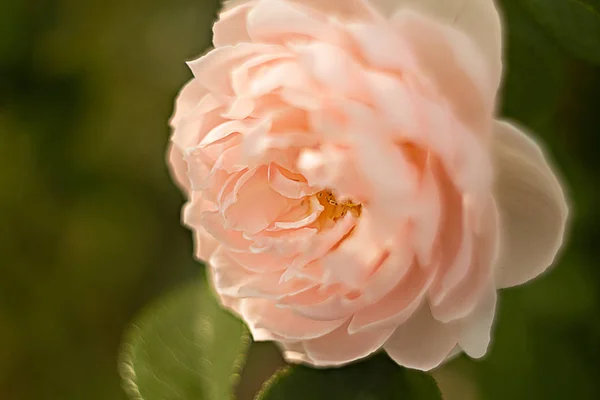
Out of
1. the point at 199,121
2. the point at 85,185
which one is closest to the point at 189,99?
the point at 199,121

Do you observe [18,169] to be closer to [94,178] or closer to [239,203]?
[94,178]

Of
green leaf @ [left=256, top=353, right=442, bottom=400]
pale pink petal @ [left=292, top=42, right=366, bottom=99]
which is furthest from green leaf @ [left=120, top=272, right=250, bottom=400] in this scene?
pale pink petal @ [left=292, top=42, right=366, bottom=99]

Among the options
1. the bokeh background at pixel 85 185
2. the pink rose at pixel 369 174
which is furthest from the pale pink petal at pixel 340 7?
the bokeh background at pixel 85 185

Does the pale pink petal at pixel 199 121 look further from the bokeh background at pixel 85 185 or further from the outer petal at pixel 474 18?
the bokeh background at pixel 85 185

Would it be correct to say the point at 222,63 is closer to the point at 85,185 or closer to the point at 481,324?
the point at 481,324

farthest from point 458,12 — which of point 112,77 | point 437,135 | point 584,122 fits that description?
point 112,77

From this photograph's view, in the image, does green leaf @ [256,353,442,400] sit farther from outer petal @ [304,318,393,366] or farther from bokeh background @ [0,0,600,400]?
bokeh background @ [0,0,600,400]
